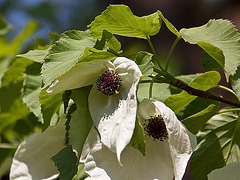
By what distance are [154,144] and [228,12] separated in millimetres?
2259

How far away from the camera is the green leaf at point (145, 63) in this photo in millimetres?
508

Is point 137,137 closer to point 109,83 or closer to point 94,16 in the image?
point 109,83

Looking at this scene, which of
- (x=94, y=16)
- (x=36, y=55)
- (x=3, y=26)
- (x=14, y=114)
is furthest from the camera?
(x=94, y=16)

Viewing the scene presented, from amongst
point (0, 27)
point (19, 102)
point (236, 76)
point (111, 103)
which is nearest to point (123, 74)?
point (111, 103)

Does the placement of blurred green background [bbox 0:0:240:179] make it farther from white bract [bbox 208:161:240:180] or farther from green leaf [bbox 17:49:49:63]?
white bract [bbox 208:161:240:180]

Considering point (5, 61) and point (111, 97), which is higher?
point (111, 97)

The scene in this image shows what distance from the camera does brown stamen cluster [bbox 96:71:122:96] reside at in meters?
0.51

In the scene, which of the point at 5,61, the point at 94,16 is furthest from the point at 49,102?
the point at 94,16

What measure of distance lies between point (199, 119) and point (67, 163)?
0.22 metres

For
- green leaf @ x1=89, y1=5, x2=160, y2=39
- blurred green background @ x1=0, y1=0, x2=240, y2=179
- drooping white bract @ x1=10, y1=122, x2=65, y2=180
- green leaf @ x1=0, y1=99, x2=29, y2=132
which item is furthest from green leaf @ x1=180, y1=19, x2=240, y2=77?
blurred green background @ x1=0, y1=0, x2=240, y2=179

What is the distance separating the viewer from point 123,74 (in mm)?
502

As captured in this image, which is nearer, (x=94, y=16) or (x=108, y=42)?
(x=108, y=42)

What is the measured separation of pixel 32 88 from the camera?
71 centimetres

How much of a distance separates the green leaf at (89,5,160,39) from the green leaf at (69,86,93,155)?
87 mm
